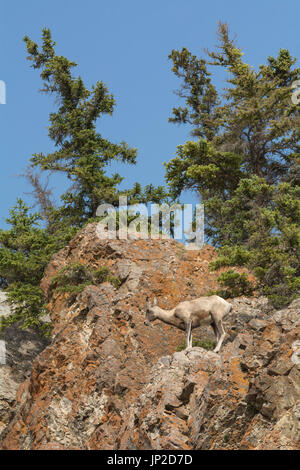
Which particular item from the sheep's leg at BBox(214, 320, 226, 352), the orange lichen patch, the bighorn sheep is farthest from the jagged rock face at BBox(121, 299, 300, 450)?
the bighorn sheep

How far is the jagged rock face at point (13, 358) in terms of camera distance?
22.3 metres

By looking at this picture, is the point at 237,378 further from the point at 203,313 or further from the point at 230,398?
the point at 203,313

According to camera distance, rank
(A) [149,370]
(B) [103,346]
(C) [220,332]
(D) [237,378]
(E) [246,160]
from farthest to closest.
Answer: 1. (E) [246,160]
2. (B) [103,346]
3. (C) [220,332]
4. (A) [149,370]
5. (D) [237,378]

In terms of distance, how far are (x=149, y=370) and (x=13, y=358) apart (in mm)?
9131

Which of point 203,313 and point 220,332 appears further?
point 203,313

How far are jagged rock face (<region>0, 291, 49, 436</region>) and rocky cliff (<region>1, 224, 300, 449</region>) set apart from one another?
2.79 m

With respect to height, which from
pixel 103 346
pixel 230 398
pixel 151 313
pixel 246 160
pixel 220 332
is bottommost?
pixel 230 398

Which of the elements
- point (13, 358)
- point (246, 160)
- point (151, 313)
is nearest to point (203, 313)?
point (151, 313)

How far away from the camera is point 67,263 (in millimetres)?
24031

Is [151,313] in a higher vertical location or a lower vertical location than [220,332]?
higher

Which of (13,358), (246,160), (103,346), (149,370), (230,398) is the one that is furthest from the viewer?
(246,160)

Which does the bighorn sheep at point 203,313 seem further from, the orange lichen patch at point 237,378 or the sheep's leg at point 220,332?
the orange lichen patch at point 237,378

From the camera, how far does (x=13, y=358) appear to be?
24.0 m

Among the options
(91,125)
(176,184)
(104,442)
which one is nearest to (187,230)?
(176,184)
